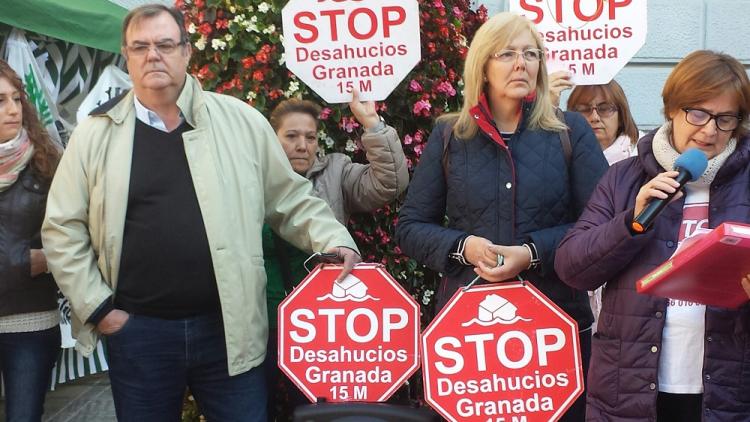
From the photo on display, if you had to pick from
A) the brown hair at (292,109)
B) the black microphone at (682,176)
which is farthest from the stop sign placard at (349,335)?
the black microphone at (682,176)

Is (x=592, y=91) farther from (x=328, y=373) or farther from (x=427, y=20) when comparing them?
(x=328, y=373)

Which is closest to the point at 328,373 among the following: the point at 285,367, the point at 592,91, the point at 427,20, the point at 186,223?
the point at 285,367

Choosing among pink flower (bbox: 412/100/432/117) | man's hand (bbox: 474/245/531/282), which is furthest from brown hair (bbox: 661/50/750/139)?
pink flower (bbox: 412/100/432/117)

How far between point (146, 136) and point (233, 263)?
1.68ft

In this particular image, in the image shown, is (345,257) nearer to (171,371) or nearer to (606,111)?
(171,371)

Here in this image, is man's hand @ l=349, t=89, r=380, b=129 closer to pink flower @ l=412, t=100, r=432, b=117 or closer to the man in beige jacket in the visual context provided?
pink flower @ l=412, t=100, r=432, b=117

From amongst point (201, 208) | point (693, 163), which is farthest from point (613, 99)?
point (201, 208)

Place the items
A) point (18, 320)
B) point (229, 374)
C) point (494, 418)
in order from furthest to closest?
point (18, 320) < point (229, 374) < point (494, 418)

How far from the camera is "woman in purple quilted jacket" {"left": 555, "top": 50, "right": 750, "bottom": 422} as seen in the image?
2451mm

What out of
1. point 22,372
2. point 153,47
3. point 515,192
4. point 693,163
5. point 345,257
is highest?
point 153,47

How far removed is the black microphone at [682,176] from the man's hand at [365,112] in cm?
146

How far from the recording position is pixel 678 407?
2.56m

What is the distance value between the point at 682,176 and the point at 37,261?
2.38 metres

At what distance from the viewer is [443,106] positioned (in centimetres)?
408
